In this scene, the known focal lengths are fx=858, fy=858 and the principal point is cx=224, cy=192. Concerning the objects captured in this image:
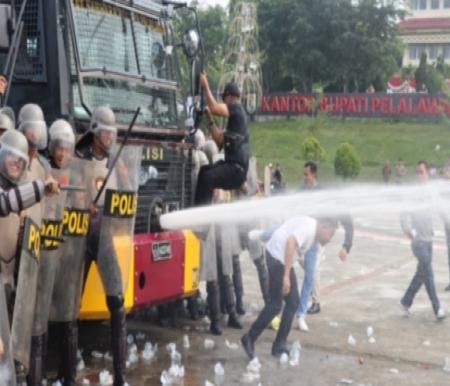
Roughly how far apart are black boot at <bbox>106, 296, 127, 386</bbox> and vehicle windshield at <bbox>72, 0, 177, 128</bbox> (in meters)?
1.59

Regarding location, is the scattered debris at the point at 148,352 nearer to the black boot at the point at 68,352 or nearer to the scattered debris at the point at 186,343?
the scattered debris at the point at 186,343

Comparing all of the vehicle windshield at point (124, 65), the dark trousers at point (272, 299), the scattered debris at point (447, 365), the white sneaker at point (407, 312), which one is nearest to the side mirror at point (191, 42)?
the vehicle windshield at point (124, 65)

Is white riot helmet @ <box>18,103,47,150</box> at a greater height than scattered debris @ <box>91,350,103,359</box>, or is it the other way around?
white riot helmet @ <box>18,103,47,150</box>

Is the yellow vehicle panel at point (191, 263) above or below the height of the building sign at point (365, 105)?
below

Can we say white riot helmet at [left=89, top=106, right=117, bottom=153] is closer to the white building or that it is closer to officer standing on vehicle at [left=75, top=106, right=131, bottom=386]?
officer standing on vehicle at [left=75, top=106, right=131, bottom=386]

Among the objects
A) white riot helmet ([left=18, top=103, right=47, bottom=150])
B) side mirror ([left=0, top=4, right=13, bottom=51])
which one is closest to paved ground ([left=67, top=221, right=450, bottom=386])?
white riot helmet ([left=18, top=103, right=47, bottom=150])

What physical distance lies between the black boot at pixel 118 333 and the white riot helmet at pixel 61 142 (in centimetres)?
116

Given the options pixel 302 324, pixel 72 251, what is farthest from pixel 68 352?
pixel 302 324

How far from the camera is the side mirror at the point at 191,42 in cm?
845

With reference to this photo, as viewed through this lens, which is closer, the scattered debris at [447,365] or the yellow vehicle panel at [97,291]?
the yellow vehicle panel at [97,291]

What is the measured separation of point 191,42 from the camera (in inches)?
334

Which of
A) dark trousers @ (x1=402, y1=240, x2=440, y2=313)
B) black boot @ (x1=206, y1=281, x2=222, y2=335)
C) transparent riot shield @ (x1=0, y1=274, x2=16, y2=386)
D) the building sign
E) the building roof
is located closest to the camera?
transparent riot shield @ (x1=0, y1=274, x2=16, y2=386)

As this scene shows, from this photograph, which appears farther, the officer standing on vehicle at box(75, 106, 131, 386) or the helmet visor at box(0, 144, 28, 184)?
the officer standing on vehicle at box(75, 106, 131, 386)

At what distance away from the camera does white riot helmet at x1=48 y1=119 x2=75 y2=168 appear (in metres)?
6.47
